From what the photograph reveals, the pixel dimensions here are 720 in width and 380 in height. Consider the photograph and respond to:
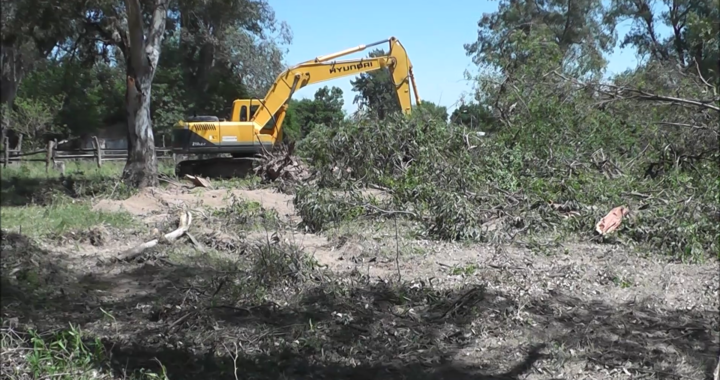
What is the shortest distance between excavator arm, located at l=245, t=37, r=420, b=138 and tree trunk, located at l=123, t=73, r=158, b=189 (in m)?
2.09

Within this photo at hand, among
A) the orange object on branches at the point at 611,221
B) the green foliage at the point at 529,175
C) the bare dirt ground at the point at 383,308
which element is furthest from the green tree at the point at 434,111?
the bare dirt ground at the point at 383,308

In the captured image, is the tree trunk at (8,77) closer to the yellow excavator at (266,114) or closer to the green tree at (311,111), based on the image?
the green tree at (311,111)

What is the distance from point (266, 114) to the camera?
1422 cm

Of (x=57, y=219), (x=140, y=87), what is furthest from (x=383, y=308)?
(x=140, y=87)

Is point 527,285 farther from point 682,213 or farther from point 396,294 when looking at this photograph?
point 682,213

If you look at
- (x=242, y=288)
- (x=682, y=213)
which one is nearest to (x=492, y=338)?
(x=242, y=288)

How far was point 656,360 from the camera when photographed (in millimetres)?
4781

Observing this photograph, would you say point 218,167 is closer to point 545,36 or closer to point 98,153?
point 98,153

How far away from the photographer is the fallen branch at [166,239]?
7.08 m

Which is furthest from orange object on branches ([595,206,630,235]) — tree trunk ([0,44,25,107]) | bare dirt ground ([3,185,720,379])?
tree trunk ([0,44,25,107])

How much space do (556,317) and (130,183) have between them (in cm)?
836

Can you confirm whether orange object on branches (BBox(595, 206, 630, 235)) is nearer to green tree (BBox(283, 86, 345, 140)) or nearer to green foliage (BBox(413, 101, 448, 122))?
green foliage (BBox(413, 101, 448, 122))

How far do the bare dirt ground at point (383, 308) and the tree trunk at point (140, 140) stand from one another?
428 centimetres

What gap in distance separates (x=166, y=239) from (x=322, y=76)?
7277 millimetres
